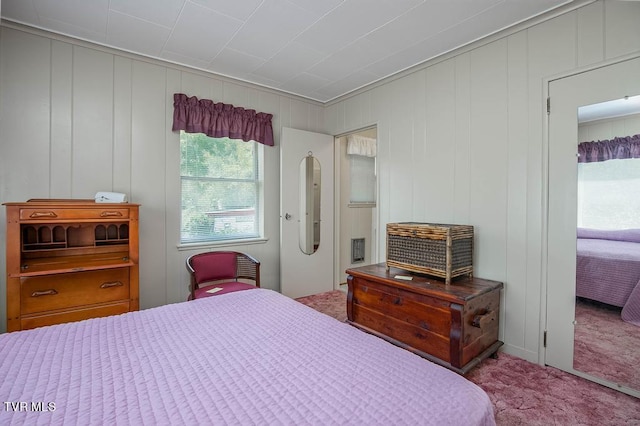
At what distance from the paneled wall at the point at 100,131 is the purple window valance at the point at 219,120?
11 cm

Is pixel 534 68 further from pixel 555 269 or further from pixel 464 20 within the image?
pixel 555 269

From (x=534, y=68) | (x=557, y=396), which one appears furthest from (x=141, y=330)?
(x=534, y=68)

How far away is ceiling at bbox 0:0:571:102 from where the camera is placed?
84.0 inches

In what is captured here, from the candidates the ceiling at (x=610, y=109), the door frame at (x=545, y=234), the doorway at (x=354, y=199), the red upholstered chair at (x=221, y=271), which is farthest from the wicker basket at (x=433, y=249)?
the doorway at (x=354, y=199)

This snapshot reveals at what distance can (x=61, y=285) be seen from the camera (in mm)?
2287

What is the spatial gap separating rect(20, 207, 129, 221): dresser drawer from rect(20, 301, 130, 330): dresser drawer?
0.72 metres

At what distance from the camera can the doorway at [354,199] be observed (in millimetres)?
4379

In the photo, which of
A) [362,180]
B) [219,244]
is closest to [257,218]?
[219,244]

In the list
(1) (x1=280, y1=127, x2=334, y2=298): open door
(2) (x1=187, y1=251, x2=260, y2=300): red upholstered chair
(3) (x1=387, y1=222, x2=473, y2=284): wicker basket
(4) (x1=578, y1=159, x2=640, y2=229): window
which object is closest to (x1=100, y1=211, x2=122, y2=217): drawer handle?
(2) (x1=187, y1=251, x2=260, y2=300): red upholstered chair

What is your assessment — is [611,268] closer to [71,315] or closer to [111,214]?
[111,214]

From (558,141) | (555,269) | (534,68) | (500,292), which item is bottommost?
(500,292)

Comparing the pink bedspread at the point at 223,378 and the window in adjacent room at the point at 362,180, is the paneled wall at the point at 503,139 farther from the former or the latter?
the pink bedspread at the point at 223,378

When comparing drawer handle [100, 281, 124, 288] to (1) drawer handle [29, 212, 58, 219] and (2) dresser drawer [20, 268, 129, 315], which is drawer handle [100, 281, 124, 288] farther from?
(1) drawer handle [29, 212, 58, 219]

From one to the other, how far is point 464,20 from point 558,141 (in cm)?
114
